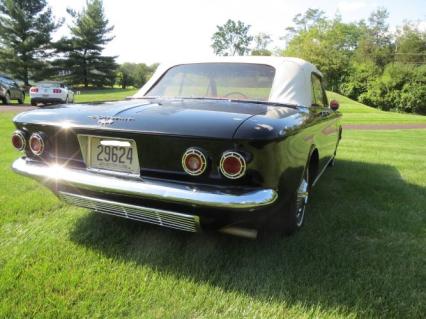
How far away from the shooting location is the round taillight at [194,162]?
220cm

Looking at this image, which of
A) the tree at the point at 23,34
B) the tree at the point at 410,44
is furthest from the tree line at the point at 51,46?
the tree at the point at 410,44

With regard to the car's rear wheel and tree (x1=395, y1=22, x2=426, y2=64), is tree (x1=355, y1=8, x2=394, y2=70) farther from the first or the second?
the car's rear wheel

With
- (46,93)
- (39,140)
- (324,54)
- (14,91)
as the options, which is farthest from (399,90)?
(39,140)

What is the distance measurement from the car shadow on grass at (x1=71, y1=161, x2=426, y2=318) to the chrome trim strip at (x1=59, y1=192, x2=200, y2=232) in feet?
1.13

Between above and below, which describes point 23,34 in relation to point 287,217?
above

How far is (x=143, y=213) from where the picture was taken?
7.95ft

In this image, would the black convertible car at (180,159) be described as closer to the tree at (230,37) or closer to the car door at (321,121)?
the car door at (321,121)

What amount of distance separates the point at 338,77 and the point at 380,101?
6.81 meters

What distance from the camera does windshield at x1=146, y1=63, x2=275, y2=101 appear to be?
331 cm

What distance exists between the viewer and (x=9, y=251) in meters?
2.74

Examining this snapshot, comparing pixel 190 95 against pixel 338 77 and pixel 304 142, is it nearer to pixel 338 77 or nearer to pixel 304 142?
pixel 304 142

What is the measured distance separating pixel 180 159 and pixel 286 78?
1.52 meters

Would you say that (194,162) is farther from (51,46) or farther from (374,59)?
(374,59)

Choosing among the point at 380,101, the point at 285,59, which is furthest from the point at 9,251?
the point at 380,101
